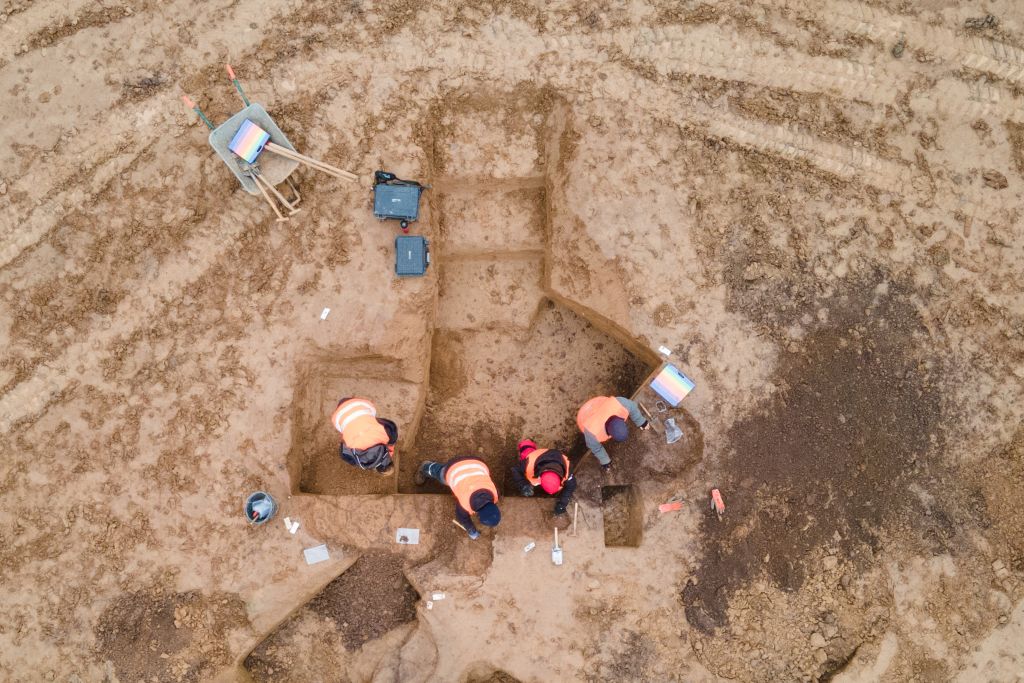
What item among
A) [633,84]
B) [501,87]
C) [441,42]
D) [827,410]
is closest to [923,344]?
[827,410]

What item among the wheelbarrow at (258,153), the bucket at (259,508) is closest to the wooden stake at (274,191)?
A: the wheelbarrow at (258,153)

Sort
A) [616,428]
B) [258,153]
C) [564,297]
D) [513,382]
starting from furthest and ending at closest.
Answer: [513,382], [564,297], [258,153], [616,428]

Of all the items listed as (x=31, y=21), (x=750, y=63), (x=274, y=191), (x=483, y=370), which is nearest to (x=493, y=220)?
(x=483, y=370)

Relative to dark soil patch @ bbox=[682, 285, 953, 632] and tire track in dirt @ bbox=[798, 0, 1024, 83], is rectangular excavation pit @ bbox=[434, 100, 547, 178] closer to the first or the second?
tire track in dirt @ bbox=[798, 0, 1024, 83]

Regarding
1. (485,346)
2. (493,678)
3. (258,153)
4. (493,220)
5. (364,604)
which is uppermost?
(258,153)

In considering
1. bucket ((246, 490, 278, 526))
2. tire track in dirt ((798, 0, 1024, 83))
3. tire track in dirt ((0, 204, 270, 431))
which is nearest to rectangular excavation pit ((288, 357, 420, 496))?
bucket ((246, 490, 278, 526))

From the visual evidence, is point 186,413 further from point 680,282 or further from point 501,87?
point 680,282

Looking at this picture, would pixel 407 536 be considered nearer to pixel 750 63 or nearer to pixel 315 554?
pixel 315 554
